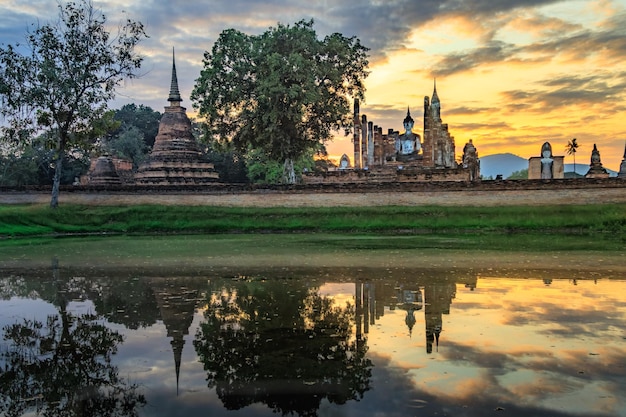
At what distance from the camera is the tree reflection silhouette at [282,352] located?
18.0ft

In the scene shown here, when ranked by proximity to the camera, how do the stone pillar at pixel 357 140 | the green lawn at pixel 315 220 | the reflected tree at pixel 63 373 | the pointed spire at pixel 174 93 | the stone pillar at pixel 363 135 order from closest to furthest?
the reflected tree at pixel 63 373, the green lawn at pixel 315 220, the pointed spire at pixel 174 93, the stone pillar at pixel 357 140, the stone pillar at pixel 363 135

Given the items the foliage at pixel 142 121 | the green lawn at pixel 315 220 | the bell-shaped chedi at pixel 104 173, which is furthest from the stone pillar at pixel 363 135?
the foliage at pixel 142 121

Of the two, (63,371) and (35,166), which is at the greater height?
(35,166)

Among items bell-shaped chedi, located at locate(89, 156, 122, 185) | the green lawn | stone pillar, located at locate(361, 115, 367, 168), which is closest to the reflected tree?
the green lawn

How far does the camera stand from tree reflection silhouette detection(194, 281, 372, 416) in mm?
5488

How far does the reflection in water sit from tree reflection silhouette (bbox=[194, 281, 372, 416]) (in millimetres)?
23

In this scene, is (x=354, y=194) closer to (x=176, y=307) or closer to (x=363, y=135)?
(x=363, y=135)

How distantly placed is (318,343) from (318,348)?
0.73 ft

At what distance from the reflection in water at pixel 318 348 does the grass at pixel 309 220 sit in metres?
17.3

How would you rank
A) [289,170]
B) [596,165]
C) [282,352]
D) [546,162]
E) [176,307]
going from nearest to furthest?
[282,352] → [176,307] → [289,170] → [546,162] → [596,165]

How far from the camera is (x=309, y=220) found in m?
31.6

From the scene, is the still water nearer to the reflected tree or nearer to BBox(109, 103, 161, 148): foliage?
the reflected tree

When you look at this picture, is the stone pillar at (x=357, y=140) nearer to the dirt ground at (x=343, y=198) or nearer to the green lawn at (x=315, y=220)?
the dirt ground at (x=343, y=198)

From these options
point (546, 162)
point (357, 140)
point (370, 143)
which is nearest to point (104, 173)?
point (357, 140)
